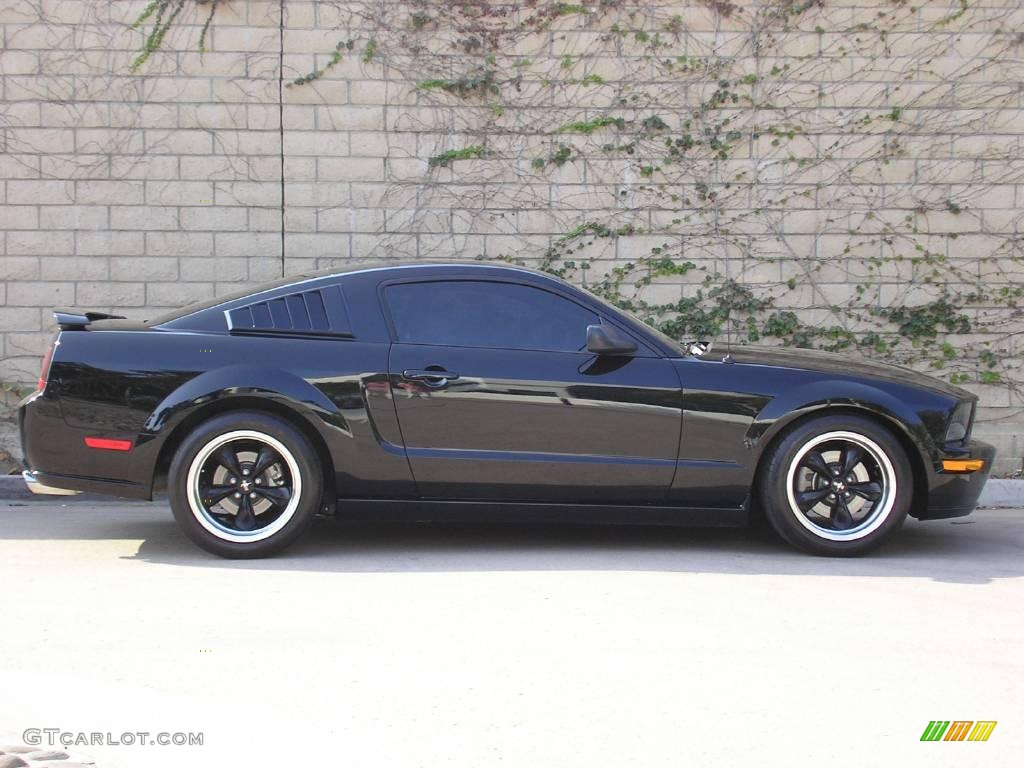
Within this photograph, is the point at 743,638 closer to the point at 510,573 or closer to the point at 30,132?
the point at 510,573

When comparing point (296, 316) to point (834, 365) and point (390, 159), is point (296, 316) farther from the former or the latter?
point (390, 159)

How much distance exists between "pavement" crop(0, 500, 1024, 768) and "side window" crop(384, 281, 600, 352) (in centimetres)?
109

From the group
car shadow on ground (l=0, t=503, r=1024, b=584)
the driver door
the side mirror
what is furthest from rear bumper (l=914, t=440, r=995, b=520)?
the side mirror

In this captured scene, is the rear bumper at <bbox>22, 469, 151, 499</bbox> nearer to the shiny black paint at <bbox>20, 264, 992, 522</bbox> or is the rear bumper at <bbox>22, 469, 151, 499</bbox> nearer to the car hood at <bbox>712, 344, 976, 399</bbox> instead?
the shiny black paint at <bbox>20, 264, 992, 522</bbox>

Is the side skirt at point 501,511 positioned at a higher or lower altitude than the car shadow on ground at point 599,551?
higher

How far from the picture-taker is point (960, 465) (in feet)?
20.0

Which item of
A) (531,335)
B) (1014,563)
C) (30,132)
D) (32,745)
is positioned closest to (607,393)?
(531,335)

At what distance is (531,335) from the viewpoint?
6082mm

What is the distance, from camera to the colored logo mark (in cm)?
358

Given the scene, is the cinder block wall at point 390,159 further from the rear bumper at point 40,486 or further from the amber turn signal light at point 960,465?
the rear bumper at point 40,486

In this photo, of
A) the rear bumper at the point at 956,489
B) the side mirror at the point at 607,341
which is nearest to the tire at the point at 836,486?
the rear bumper at the point at 956,489

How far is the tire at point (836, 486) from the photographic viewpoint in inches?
236

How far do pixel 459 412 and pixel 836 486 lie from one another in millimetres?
1950

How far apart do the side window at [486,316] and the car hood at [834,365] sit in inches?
33.9
